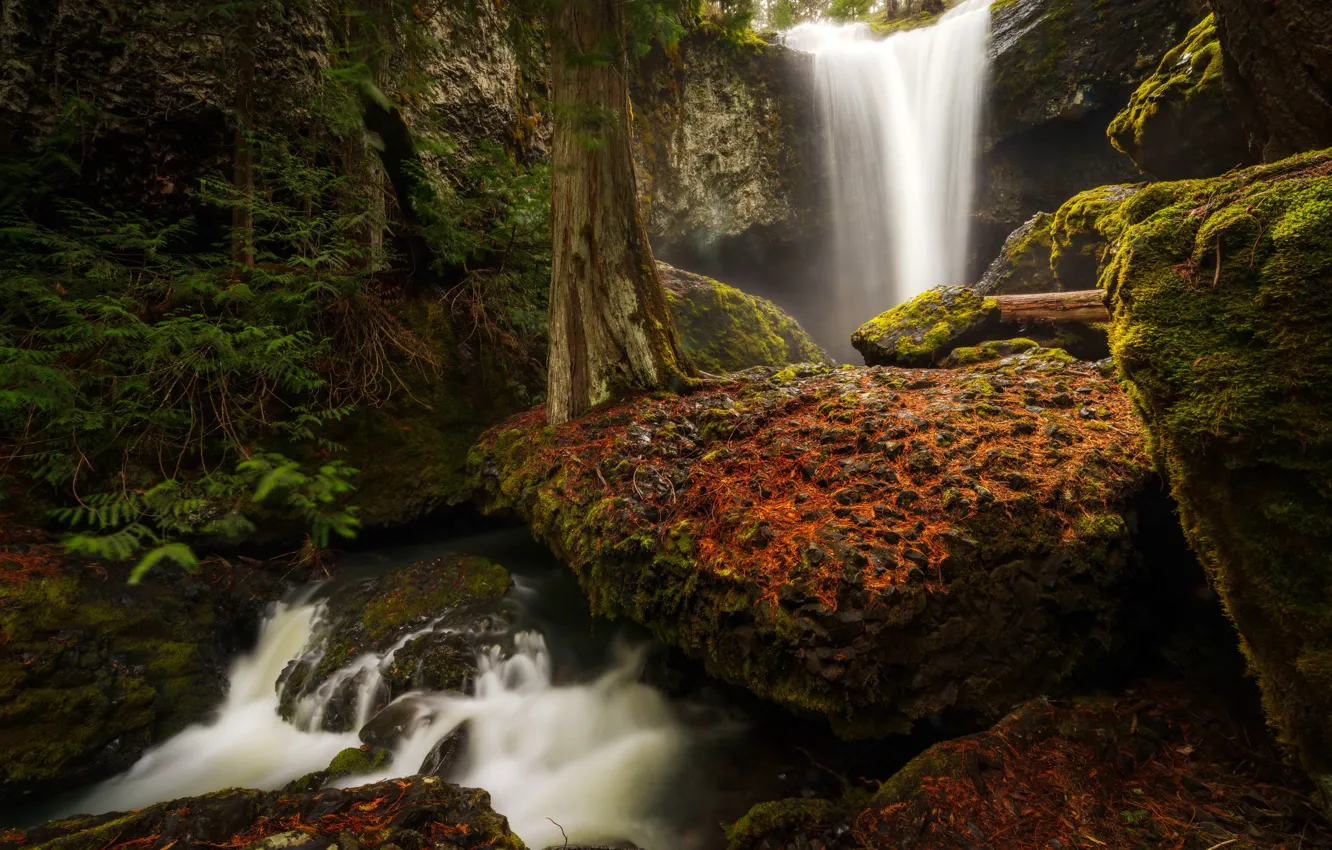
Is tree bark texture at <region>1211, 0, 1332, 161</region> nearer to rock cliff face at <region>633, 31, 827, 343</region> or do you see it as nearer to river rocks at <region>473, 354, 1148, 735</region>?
river rocks at <region>473, 354, 1148, 735</region>

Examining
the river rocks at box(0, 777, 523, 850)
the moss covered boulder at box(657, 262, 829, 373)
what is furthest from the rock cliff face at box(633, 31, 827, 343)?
the river rocks at box(0, 777, 523, 850)

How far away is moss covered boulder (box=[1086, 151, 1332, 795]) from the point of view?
1.65 m

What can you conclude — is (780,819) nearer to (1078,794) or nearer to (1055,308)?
(1078,794)

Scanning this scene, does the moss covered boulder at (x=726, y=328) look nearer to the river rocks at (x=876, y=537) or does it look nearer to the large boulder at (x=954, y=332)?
the large boulder at (x=954, y=332)

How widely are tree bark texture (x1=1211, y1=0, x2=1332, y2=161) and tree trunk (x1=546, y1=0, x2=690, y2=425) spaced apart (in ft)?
15.1

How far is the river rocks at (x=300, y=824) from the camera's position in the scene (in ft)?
5.91

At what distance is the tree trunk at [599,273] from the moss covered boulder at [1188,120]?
6372 mm

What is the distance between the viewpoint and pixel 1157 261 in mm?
2119

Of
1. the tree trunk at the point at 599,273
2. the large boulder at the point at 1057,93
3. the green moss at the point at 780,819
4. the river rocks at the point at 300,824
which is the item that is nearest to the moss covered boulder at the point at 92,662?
the river rocks at the point at 300,824

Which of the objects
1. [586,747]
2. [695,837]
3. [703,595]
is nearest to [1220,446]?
[703,595]

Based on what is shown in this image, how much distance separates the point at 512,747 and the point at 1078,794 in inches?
119

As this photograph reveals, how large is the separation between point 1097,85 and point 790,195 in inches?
273

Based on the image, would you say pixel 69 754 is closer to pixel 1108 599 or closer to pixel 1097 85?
pixel 1108 599

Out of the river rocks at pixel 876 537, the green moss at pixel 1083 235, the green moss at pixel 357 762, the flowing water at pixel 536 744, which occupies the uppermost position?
the green moss at pixel 1083 235
